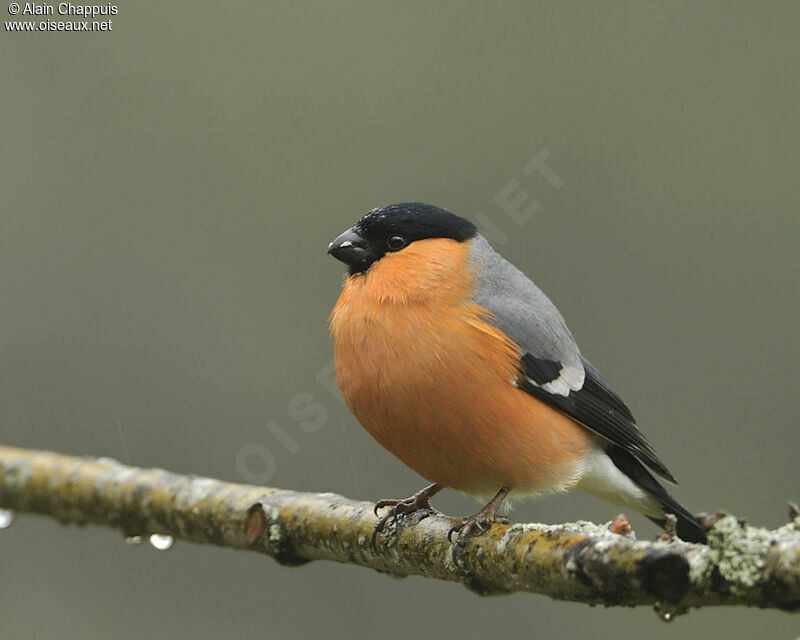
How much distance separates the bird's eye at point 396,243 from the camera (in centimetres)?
431

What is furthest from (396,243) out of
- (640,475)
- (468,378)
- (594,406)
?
(640,475)

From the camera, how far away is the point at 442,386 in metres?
3.80

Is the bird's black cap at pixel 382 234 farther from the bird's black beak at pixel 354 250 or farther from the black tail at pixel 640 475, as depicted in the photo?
the black tail at pixel 640 475

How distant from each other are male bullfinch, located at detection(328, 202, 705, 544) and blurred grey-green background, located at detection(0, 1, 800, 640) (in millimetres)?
1468

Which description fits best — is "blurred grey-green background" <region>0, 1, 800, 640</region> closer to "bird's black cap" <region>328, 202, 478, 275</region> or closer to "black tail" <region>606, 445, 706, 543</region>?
"black tail" <region>606, 445, 706, 543</region>

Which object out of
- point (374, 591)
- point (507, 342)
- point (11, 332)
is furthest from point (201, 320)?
point (507, 342)

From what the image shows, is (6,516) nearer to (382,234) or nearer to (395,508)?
(395,508)

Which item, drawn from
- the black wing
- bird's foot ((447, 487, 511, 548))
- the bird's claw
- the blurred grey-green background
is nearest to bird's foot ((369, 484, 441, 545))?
the bird's claw

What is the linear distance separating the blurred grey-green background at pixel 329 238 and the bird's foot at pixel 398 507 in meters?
1.76

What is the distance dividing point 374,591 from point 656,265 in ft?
9.84

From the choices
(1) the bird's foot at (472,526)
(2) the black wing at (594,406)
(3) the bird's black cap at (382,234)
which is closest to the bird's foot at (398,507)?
(1) the bird's foot at (472,526)

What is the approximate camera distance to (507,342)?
4.05 meters

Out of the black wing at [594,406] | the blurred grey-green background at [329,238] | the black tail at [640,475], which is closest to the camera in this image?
the black wing at [594,406]

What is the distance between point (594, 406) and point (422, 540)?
107cm
